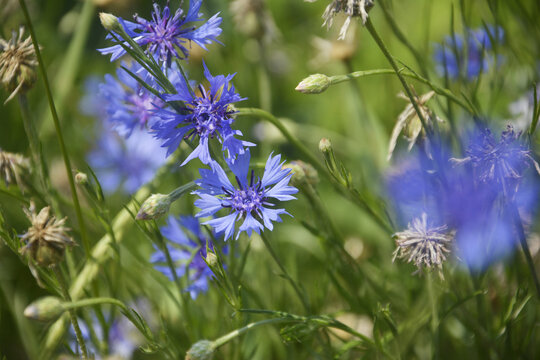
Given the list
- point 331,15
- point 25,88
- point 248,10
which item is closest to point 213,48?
point 248,10

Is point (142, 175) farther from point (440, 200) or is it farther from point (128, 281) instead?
point (440, 200)

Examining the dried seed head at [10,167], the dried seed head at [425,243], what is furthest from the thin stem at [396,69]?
the dried seed head at [10,167]

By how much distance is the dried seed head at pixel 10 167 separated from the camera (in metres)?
0.95

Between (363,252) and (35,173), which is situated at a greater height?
(35,173)

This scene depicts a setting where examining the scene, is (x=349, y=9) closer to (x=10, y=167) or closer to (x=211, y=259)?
(x=211, y=259)

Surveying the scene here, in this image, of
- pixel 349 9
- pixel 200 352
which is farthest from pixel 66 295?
pixel 349 9

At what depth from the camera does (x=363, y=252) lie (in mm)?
1500

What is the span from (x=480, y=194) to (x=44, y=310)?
2.12ft

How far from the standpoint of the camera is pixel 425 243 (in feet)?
2.64

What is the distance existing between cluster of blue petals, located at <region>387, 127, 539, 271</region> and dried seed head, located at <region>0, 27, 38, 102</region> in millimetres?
668

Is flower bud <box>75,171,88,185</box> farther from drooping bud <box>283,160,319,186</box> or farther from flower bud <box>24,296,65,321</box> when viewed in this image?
drooping bud <box>283,160,319,186</box>

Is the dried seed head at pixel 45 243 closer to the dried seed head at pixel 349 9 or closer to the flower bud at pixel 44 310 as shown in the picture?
the flower bud at pixel 44 310

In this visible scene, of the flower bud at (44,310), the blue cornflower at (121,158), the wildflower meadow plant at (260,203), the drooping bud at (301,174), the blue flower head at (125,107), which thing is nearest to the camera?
the flower bud at (44,310)

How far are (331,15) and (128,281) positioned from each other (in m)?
0.79
